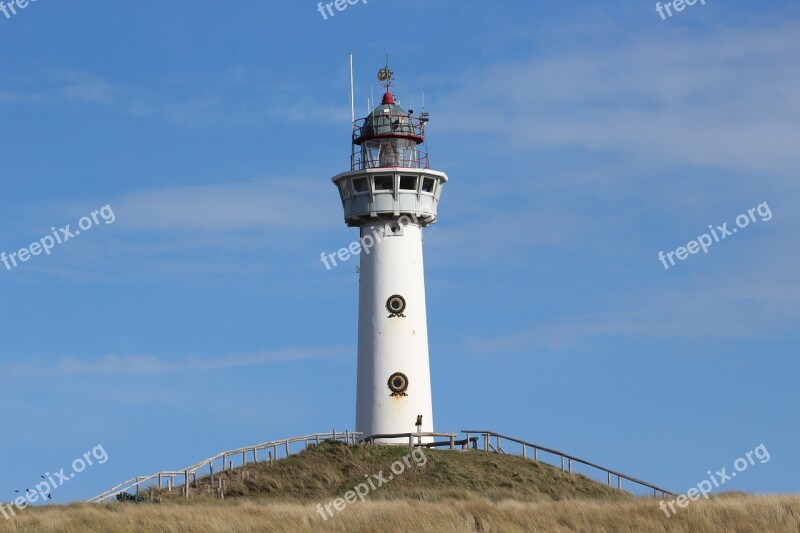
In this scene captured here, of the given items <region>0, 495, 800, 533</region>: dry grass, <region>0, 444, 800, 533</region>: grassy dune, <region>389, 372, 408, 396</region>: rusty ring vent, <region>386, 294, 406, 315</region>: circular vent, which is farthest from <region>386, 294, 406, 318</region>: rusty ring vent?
<region>0, 495, 800, 533</region>: dry grass

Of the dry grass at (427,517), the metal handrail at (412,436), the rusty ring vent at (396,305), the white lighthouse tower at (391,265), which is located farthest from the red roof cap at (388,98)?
the dry grass at (427,517)

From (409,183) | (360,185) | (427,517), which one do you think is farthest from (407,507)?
(360,185)

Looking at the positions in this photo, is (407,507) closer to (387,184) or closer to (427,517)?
(427,517)

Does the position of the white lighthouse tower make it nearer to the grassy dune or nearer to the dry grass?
the grassy dune

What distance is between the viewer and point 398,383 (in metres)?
56.2

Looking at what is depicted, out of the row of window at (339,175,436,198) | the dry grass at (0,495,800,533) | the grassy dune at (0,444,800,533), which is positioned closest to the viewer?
the dry grass at (0,495,800,533)

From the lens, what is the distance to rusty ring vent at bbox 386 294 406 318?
56.9 meters

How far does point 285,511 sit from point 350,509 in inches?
78.8

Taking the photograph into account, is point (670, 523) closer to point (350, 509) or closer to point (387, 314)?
point (350, 509)

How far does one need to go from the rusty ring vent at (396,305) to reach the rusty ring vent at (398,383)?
2.32m

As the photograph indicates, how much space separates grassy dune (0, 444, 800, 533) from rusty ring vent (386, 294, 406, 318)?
20.8 feet

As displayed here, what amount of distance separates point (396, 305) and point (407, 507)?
14.1 m

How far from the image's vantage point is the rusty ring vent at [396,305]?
187 feet

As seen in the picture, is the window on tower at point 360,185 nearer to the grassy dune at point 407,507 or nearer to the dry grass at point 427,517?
the grassy dune at point 407,507
